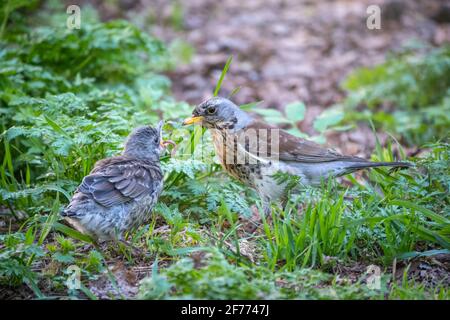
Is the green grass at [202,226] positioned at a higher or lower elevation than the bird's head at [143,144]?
lower

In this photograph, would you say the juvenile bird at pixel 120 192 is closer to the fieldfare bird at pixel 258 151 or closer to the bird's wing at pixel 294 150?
the fieldfare bird at pixel 258 151

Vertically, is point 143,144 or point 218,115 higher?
point 218,115

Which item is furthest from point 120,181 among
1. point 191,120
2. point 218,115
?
point 218,115

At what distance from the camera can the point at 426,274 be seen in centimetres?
464

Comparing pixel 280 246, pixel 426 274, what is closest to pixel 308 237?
pixel 280 246

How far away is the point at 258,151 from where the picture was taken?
19.3 ft

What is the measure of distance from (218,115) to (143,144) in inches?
37.1

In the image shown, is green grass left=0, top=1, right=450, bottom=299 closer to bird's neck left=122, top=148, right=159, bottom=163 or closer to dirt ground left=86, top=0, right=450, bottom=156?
bird's neck left=122, top=148, right=159, bottom=163

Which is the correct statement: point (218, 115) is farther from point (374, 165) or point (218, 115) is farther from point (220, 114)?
point (374, 165)

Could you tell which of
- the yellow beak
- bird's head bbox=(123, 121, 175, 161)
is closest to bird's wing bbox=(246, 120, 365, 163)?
the yellow beak

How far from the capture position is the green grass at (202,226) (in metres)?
4.06

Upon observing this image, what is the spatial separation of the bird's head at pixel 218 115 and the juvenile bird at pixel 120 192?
70cm

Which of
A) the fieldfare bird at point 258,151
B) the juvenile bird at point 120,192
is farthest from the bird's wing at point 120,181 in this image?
the fieldfare bird at point 258,151
